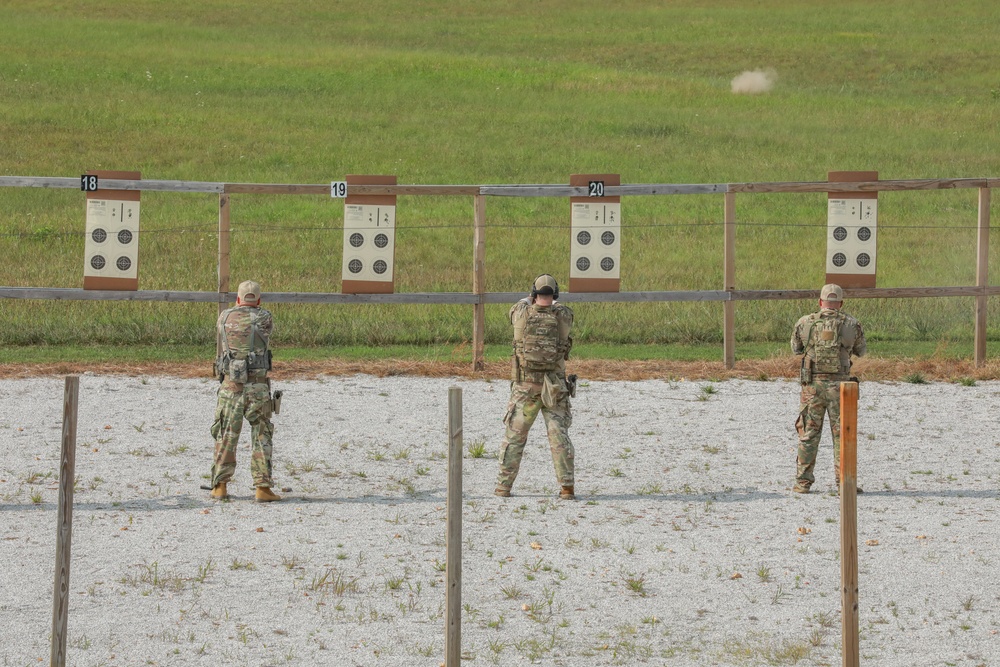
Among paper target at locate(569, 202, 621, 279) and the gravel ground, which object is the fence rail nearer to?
paper target at locate(569, 202, 621, 279)

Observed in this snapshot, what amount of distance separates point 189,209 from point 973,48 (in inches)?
1491

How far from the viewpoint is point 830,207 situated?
18.6 metres

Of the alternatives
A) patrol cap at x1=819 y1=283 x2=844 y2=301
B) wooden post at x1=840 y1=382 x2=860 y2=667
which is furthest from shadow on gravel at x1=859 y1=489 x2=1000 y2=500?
wooden post at x1=840 y1=382 x2=860 y2=667

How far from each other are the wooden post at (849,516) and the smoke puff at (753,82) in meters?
45.2

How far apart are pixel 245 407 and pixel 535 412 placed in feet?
7.43

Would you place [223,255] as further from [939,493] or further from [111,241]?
[939,493]

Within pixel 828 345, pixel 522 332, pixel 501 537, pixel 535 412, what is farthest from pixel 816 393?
pixel 501 537

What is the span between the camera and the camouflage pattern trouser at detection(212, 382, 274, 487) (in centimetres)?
1173

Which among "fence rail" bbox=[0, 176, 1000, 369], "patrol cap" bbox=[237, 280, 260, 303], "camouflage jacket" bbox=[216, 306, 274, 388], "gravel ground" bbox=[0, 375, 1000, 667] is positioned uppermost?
"fence rail" bbox=[0, 176, 1000, 369]

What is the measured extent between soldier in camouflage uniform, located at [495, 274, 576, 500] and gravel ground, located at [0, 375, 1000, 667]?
0.96 feet

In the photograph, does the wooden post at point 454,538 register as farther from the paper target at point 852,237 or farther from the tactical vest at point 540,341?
the paper target at point 852,237

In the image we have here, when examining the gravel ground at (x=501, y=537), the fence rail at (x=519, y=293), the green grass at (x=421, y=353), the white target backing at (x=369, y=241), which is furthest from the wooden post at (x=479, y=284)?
the gravel ground at (x=501, y=537)

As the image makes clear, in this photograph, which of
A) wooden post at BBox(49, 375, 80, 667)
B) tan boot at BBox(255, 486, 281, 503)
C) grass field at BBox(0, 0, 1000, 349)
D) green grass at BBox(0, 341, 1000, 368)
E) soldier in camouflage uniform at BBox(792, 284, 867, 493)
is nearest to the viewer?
wooden post at BBox(49, 375, 80, 667)

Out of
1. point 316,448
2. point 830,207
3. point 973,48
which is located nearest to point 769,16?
point 973,48
